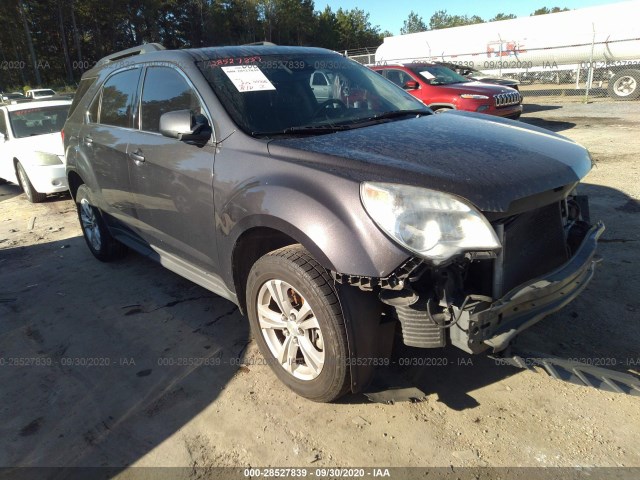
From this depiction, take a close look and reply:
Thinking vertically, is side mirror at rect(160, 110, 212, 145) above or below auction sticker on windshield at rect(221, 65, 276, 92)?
below

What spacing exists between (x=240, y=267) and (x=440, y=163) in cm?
131

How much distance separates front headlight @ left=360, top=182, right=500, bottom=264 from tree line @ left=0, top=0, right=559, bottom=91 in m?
46.7

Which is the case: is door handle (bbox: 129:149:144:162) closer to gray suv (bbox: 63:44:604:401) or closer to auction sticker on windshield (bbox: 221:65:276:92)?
gray suv (bbox: 63:44:604:401)

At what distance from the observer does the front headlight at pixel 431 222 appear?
1.95 m

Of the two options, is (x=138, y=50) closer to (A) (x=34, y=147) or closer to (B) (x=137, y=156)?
(B) (x=137, y=156)

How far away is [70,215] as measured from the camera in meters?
6.87

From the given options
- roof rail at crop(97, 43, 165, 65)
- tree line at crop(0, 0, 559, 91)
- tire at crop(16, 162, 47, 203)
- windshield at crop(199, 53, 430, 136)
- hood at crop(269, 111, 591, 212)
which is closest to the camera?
hood at crop(269, 111, 591, 212)

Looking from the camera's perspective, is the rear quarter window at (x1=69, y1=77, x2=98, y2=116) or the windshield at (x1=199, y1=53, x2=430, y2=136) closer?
the windshield at (x1=199, y1=53, x2=430, y2=136)

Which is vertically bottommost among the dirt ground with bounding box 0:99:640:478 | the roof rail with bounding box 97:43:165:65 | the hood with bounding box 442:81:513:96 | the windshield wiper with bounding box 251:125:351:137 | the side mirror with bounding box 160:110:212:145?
the dirt ground with bounding box 0:99:640:478

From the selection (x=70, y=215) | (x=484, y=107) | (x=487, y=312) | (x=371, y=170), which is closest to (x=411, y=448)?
(x=487, y=312)

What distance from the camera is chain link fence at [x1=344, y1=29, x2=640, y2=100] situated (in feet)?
51.8

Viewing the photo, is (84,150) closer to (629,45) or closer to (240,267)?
(240,267)

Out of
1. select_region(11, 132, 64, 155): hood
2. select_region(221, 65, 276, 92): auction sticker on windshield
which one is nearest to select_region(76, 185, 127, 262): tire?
select_region(221, 65, 276, 92): auction sticker on windshield

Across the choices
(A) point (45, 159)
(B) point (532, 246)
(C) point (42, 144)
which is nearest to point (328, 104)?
(B) point (532, 246)
